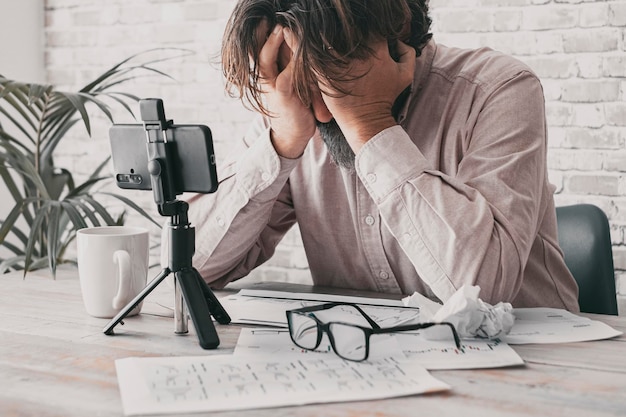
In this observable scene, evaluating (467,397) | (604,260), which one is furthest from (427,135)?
(467,397)

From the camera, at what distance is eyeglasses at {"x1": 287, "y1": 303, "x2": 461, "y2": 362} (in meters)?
0.91

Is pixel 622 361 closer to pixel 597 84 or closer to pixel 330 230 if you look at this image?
pixel 330 230

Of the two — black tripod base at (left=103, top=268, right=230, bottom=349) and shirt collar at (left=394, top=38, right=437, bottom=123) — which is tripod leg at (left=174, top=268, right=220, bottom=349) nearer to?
black tripod base at (left=103, top=268, right=230, bottom=349)

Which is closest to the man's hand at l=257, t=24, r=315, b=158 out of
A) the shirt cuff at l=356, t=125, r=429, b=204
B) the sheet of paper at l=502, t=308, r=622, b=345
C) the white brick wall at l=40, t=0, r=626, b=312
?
the shirt cuff at l=356, t=125, r=429, b=204

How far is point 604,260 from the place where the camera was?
1551 mm

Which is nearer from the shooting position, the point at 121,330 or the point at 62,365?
the point at 62,365

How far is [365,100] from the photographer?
1245 millimetres

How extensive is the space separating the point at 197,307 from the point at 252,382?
0.22 m

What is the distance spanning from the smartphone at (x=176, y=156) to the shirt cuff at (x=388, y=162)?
30 centimetres

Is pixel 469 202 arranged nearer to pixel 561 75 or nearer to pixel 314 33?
pixel 314 33

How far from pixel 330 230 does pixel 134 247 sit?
1.64 feet

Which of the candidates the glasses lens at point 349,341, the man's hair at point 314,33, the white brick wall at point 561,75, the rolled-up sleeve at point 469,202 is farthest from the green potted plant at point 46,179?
the glasses lens at point 349,341

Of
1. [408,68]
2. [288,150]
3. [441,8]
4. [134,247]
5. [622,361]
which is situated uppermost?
[441,8]

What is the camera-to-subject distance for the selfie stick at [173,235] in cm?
100
